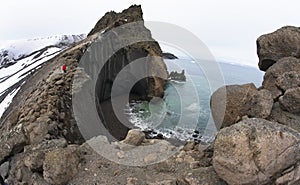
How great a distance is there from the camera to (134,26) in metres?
43.4

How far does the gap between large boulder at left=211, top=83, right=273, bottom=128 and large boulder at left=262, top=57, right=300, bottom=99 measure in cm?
81

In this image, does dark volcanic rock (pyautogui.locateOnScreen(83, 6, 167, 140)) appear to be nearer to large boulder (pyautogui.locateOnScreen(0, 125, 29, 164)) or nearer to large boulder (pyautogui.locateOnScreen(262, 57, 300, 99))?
large boulder (pyautogui.locateOnScreen(0, 125, 29, 164))

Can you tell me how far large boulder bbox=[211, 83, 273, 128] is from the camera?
452 inches

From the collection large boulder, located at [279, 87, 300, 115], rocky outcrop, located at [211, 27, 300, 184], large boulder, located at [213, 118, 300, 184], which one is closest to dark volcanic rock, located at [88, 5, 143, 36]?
rocky outcrop, located at [211, 27, 300, 184]

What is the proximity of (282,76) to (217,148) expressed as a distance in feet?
17.5

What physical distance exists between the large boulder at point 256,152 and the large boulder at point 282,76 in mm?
3943

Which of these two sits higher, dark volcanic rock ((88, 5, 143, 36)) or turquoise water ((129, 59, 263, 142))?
dark volcanic rock ((88, 5, 143, 36))

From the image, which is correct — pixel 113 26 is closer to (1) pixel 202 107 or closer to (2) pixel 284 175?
(1) pixel 202 107

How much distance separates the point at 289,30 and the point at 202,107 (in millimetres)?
20256

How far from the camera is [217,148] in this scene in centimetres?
866

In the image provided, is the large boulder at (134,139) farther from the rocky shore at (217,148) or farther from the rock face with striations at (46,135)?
the rock face with striations at (46,135)

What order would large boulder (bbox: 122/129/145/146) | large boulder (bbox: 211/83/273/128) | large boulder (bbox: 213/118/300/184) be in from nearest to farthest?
large boulder (bbox: 213/118/300/184), large boulder (bbox: 211/83/273/128), large boulder (bbox: 122/129/145/146)

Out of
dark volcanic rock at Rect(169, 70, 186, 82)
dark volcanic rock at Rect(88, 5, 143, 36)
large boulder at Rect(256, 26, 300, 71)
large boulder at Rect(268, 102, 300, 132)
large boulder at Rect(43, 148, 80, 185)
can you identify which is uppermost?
dark volcanic rock at Rect(88, 5, 143, 36)

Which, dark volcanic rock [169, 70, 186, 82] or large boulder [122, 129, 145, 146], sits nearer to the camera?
large boulder [122, 129, 145, 146]
